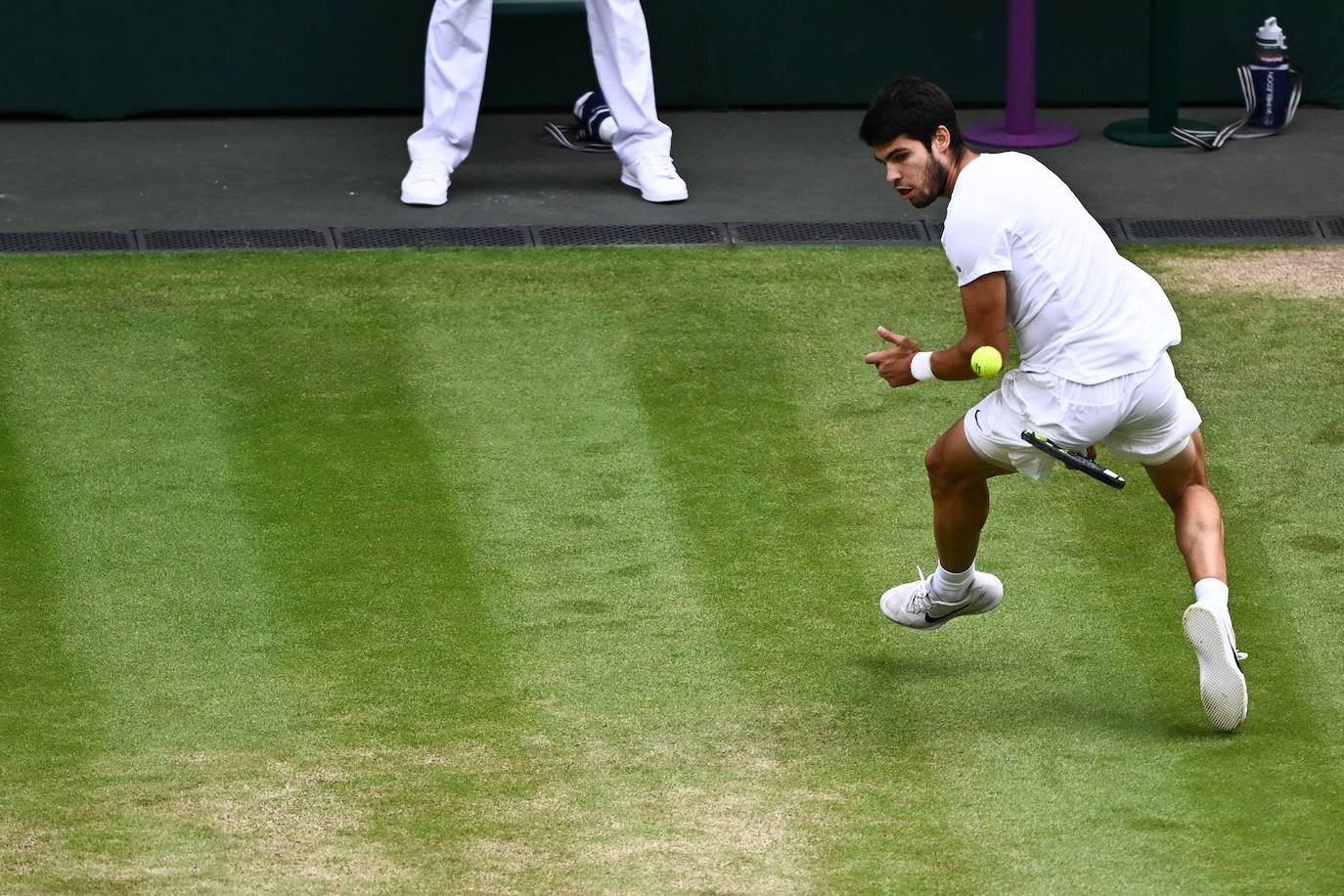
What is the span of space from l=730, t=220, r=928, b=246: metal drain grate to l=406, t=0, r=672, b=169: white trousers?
73cm

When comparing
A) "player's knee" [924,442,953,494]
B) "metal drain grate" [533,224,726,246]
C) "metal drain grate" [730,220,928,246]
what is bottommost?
"metal drain grate" [730,220,928,246]

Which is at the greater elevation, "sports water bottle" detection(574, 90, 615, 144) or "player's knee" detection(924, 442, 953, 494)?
"player's knee" detection(924, 442, 953, 494)

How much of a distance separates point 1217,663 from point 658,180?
485 centimetres

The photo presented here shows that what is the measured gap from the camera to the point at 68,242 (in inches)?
328

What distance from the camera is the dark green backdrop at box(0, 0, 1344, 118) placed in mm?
10047

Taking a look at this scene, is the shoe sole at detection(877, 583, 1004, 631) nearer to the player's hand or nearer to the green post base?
the player's hand

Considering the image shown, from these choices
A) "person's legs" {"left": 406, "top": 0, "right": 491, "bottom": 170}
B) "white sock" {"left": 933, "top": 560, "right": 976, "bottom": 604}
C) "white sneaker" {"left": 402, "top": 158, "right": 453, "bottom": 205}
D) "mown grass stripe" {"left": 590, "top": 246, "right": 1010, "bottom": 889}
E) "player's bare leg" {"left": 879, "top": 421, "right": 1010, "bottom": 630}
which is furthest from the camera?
"white sneaker" {"left": 402, "top": 158, "right": 453, "bottom": 205}

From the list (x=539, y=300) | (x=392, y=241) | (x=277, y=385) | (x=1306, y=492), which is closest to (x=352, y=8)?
(x=392, y=241)

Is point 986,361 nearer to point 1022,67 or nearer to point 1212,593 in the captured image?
point 1212,593

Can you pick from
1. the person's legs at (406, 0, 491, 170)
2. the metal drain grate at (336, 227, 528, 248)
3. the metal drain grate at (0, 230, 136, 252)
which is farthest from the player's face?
the metal drain grate at (0, 230, 136, 252)

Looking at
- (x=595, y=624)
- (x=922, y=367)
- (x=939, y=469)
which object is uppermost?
(x=922, y=367)

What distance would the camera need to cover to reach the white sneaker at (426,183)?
28.8ft

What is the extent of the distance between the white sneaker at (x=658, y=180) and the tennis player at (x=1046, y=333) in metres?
4.24

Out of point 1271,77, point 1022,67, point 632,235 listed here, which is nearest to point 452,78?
point 632,235
